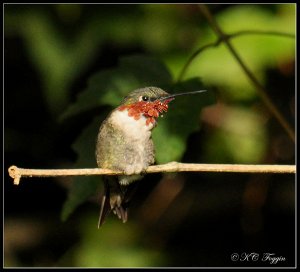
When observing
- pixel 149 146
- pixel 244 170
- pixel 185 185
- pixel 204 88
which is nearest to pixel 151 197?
pixel 185 185

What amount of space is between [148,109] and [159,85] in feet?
0.55

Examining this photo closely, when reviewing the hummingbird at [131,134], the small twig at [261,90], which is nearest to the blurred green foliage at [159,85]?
the hummingbird at [131,134]

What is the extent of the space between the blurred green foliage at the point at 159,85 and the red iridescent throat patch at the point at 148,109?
0.08m

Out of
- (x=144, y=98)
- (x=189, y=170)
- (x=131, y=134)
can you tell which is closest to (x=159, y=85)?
(x=144, y=98)

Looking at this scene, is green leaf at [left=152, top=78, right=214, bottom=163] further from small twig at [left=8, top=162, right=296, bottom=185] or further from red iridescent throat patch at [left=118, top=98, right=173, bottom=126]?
small twig at [left=8, top=162, right=296, bottom=185]

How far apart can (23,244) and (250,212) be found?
2.14 metres

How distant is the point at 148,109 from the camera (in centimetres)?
367

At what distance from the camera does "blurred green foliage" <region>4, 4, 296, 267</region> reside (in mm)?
4438

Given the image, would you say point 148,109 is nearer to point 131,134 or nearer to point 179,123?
point 131,134

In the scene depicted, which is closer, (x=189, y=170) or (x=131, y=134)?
(x=189, y=170)

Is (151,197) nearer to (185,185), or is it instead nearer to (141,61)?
(185,185)

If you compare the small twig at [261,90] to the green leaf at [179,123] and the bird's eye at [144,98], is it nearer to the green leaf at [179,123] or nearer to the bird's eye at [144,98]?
the green leaf at [179,123]

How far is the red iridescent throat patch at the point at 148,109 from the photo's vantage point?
11.6ft

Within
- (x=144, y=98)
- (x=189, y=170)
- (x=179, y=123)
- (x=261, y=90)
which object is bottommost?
(x=189, y=170)
